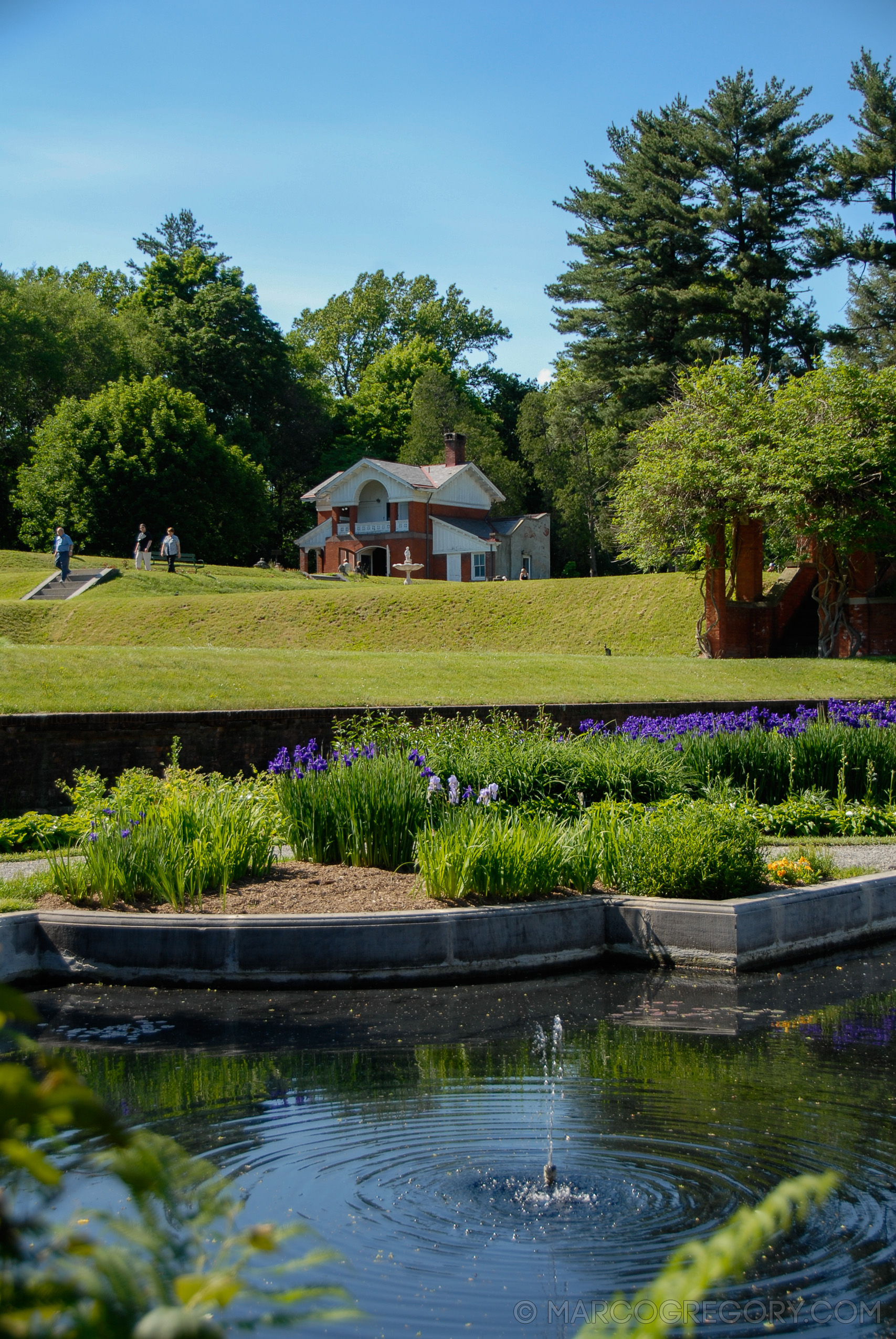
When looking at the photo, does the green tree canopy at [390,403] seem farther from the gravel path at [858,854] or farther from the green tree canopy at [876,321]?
the gravel path at [858,854]

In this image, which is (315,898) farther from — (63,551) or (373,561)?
(373,561)

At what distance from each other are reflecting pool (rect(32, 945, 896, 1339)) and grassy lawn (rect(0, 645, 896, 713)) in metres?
8.38

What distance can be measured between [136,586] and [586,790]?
2669cm

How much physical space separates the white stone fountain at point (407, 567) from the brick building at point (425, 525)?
1.49ft

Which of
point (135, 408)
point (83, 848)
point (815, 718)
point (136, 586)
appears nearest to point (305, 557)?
point (135, 408)

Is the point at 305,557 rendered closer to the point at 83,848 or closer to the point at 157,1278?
the point at 83,848

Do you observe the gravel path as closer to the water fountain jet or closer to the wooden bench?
the water fountain jet

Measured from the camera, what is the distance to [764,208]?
126 feet

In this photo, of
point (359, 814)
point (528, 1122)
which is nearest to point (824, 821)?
point (359, 814)

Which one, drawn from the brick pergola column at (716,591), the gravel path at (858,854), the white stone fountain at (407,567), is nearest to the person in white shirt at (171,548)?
the white stone fountain at (407,567)

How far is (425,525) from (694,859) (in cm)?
5238

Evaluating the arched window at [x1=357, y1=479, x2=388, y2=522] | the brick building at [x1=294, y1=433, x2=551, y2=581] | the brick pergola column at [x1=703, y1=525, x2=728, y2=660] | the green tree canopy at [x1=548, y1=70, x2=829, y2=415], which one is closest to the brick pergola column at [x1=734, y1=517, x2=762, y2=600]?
the brick pergola column at [x1=703, y1=525, x2=728, y2=660]

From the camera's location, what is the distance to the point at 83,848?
790cm

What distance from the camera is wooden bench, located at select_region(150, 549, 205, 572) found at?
40.5 metres
